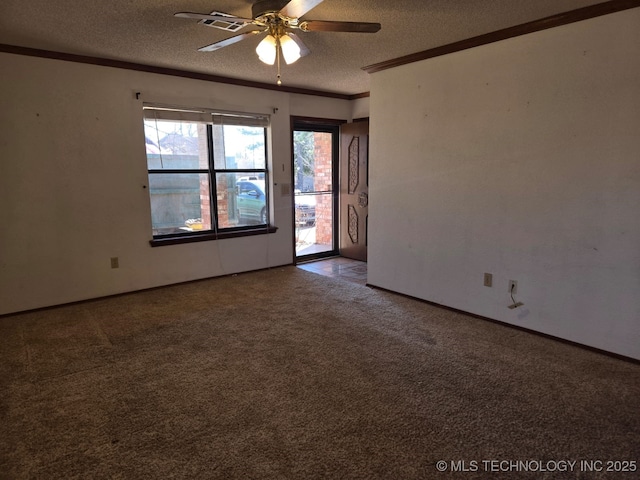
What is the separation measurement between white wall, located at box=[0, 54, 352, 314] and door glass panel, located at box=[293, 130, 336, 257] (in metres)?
1.42

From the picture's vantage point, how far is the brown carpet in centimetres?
186

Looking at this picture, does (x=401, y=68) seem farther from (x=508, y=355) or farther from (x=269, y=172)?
(x=508, y=355)

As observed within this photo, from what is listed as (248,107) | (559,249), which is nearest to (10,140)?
(248,107)

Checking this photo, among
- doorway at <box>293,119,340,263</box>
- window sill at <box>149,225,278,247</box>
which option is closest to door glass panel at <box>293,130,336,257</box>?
doorway at <box>293,119,340,263</box>

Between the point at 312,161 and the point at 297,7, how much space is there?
3.75 m

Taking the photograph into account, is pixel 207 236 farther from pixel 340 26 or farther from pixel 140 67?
pixel 340 26

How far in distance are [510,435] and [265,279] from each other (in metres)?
3.29

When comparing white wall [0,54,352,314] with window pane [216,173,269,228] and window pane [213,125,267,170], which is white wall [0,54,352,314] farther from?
window pane [216,173,269,228]

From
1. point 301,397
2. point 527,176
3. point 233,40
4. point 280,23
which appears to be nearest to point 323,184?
point 527,176

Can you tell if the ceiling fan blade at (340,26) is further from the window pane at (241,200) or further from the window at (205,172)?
the window pane at (241,200)

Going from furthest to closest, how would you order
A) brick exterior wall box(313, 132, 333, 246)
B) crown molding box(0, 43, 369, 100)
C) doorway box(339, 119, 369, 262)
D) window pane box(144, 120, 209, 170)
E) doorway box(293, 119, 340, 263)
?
brick exterior wall box(313, 132, 333, 246) → doorway box(293, 119, 340, 263) → doorway box(339, 119, 369, 262) → window pane box(144, 120, 209, 170) → crown molding box(0, 43, 369, 100)

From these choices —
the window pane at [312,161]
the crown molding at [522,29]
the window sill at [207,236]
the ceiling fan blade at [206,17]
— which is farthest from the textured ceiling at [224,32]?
the window sill at [207,236]

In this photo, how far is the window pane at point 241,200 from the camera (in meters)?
4.89

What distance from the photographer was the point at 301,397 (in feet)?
7.74
